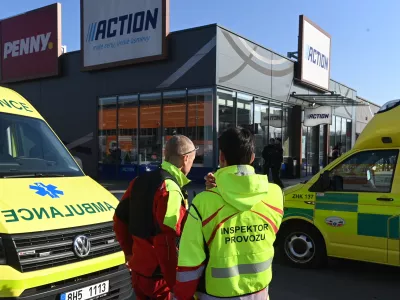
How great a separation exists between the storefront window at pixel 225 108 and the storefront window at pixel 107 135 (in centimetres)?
482

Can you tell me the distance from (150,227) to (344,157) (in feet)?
11.3

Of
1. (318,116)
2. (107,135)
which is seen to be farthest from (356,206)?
(107,135)

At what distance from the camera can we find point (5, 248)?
2.70 meters

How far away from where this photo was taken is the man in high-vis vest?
183cm

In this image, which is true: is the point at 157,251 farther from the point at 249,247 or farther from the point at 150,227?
the point at 249,247

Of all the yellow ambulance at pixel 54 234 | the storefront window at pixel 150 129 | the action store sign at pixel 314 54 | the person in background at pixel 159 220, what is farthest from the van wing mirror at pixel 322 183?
the action store sign at pixel 314 54

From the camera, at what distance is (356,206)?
4.81 m

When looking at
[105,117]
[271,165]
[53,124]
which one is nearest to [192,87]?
[271,165]

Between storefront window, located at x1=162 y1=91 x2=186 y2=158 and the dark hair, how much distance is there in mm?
11792

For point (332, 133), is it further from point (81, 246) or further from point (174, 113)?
point (81, 246)

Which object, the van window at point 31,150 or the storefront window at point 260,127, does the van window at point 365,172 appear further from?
the storefront window at point 260,127

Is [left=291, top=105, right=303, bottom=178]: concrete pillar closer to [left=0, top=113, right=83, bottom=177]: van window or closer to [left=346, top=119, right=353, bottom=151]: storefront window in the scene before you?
[left=346, top=119, right=353, bottom=151]: storefront window

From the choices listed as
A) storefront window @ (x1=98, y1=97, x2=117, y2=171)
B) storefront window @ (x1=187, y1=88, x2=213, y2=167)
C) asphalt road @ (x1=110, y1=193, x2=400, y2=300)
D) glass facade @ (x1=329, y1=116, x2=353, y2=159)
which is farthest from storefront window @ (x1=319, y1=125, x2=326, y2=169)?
asphalt road @ (x1=110, y1=193, x2=400, y2=300)

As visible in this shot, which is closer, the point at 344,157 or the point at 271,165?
the point at 344,157
